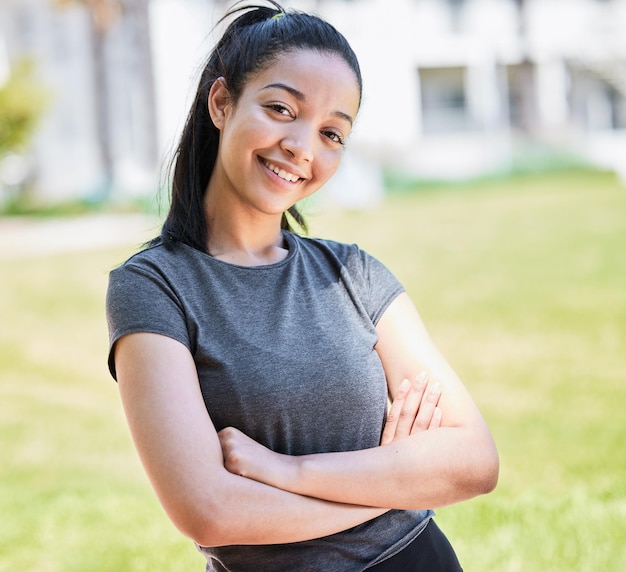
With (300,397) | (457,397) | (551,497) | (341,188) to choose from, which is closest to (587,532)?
(551,497)

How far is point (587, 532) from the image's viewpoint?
359cm

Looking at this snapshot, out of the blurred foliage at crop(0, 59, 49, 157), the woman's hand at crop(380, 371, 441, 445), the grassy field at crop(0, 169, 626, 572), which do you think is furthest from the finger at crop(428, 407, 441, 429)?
the blurred foliage at crop(0, 59, 49, 157)

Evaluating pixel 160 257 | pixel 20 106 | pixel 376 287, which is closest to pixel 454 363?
pixel 376 287

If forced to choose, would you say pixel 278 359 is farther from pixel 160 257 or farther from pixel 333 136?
pixel 333 136

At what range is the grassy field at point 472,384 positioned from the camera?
146 inches

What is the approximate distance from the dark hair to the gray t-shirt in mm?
92

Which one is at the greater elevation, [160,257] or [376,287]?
A: [160,257]

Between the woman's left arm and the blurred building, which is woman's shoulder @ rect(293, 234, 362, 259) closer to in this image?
the woman's left arm

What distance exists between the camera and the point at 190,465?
1.44 m

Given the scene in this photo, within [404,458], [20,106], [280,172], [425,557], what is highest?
[20,106]

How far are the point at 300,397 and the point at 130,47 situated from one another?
1771 centimetres

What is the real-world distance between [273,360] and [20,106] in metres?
15.8

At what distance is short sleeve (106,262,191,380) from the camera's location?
148 cm

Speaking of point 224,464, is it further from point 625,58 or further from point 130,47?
point 625,58
